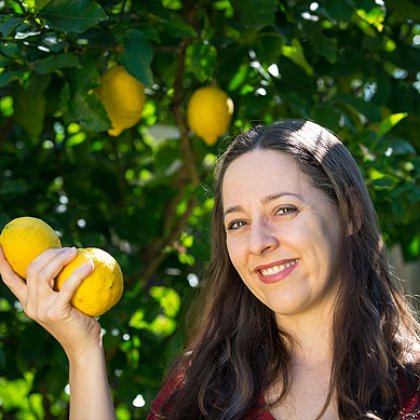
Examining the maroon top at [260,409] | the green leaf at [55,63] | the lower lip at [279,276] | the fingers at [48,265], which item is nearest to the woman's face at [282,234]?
the lower lip at [279,276]

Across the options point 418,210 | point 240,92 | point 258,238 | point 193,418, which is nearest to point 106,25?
point 240,92

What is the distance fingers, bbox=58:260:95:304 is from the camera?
5.24 feet

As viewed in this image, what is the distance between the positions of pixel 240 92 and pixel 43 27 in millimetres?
587

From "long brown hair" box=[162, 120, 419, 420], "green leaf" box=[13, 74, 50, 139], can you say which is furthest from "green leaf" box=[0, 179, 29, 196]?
"long brown hair" box=[162, 120, 419, 420]

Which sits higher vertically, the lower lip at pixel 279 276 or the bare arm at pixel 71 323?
the lower lip at pixel 279 276

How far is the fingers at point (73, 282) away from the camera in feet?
5.24

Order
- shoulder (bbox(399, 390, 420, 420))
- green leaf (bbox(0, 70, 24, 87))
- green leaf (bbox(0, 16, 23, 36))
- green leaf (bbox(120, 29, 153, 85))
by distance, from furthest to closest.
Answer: green leaf (bbox(120, 29, 153, 85)), green leaf (bbox(0, 70, 24, 87)), green leaf (bbox(0, 16, 23, 36)), shoulder (bbox(399, 390, 420, 420))

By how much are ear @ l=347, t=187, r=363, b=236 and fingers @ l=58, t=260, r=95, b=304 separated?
1.51ft

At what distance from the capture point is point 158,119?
265cm

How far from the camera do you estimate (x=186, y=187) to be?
9.09ft

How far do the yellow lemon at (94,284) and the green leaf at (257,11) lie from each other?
628 millimetres

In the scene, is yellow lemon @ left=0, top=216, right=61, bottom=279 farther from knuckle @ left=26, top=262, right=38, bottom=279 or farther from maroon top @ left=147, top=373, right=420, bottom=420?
maroon top @ left=147, top=373, right=420, bottom=420

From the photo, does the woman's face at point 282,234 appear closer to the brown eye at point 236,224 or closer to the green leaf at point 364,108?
the brown eye at point 236,224

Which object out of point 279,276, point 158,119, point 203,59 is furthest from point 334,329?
point 158,119
